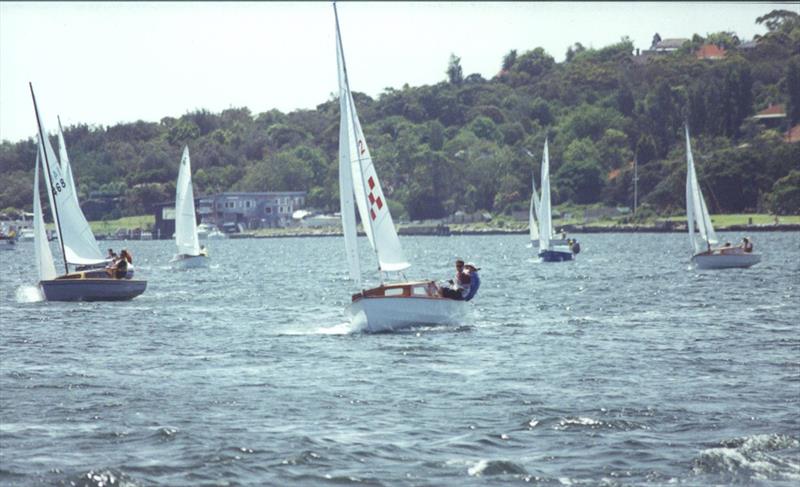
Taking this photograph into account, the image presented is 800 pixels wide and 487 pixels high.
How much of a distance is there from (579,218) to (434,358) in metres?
152

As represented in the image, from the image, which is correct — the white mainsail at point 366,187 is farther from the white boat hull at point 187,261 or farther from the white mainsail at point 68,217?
the white boat hull at point 187,261

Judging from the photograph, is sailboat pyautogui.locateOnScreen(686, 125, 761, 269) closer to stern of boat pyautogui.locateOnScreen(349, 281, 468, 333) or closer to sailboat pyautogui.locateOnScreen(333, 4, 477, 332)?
sailboat pyautogui.locateOnScreen(333, 4, 477, 332)

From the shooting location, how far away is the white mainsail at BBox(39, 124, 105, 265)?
5247cm

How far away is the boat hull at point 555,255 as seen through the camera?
89931 mm

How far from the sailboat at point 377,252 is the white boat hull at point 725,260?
3490 cm

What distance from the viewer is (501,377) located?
97.6ft

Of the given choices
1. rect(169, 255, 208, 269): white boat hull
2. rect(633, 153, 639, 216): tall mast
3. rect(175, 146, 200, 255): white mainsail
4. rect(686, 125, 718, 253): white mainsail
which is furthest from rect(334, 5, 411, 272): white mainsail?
rect(633, 153, 639, 216): tall mast

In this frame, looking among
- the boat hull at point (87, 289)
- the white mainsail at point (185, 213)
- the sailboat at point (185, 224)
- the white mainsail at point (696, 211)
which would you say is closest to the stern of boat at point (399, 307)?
the boat hull at point (87, 289)

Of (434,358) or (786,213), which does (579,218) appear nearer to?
(786,213)

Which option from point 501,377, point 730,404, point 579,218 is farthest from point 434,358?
point 579,218

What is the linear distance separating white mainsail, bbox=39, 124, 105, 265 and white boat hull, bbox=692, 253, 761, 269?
1286 inches

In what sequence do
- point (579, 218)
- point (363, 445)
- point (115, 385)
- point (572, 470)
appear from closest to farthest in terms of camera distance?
point (572, 470) < point (363, 445) < point (115, 385) < point (579, 218)

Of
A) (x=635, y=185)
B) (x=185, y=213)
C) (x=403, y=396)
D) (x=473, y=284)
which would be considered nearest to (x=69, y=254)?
(x=473, y=284)

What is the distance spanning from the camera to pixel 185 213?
87938mm
